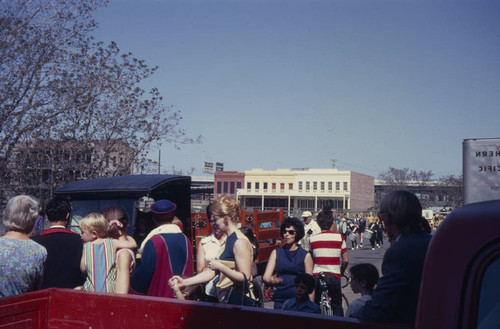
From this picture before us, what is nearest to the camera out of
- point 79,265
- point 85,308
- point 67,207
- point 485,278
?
point 485,278

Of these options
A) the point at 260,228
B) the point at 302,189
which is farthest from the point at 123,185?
the point at 302,189

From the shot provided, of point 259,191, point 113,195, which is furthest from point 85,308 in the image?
point 259,191

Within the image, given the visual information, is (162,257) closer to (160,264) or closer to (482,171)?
(160,264)

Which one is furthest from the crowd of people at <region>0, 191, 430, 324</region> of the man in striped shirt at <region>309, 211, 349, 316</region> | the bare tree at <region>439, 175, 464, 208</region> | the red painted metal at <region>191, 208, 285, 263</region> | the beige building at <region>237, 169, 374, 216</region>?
the beige building at <region>237, 169, 374, 216</region>

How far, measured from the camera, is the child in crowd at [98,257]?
4.51m

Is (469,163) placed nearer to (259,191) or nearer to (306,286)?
(306,286)

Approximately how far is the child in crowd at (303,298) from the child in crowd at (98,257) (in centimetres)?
177

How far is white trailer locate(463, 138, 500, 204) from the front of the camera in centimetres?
829

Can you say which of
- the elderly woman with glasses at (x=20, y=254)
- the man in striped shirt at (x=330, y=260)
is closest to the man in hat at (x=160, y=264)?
the elderly woman with glasses at (x=20, y=254)

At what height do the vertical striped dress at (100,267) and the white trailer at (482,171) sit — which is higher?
the white trailer at (482,171)

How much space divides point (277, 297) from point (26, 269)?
2.90 metres

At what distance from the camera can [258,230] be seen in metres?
12.4

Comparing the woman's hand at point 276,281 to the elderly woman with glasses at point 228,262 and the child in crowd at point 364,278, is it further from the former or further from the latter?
the child in crowd at point 364,278

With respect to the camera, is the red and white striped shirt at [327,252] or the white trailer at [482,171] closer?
the red and white striped shirt at [327,252]
